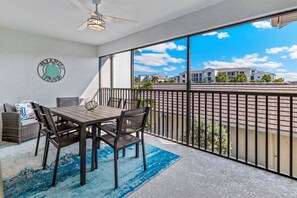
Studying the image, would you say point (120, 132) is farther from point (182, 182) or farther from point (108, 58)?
point (108, 58)

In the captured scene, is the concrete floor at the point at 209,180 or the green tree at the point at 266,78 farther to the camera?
the green tree at the point at 266,78

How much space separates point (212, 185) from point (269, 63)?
8.39ft

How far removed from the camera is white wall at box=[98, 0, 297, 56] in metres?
2.15

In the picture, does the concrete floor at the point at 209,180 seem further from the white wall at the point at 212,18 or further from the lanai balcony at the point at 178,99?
the white wall at the point at 212,18

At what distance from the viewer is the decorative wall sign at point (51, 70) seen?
14.0 feet

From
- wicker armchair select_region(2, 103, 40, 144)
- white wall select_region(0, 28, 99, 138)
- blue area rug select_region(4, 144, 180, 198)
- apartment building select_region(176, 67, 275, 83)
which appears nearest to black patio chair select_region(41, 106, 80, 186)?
blue area rug select_region(4, 144, 180, 198)

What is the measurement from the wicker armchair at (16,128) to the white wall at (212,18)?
2.96 metres

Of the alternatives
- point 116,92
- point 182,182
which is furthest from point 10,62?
point 182,182

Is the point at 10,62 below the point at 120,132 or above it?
above

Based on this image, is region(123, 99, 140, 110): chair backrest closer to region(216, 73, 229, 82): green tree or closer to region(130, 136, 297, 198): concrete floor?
region(130, 136, 297, 198): concrete floor

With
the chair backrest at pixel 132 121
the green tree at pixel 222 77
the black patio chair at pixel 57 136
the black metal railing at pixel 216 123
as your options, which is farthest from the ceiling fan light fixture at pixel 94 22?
the green tree at pixel 222 77

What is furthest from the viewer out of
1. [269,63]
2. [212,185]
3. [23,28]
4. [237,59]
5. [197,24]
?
[23,28]

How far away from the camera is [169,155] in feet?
8.59

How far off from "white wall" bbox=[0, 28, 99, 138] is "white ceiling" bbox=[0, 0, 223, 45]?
322mm
